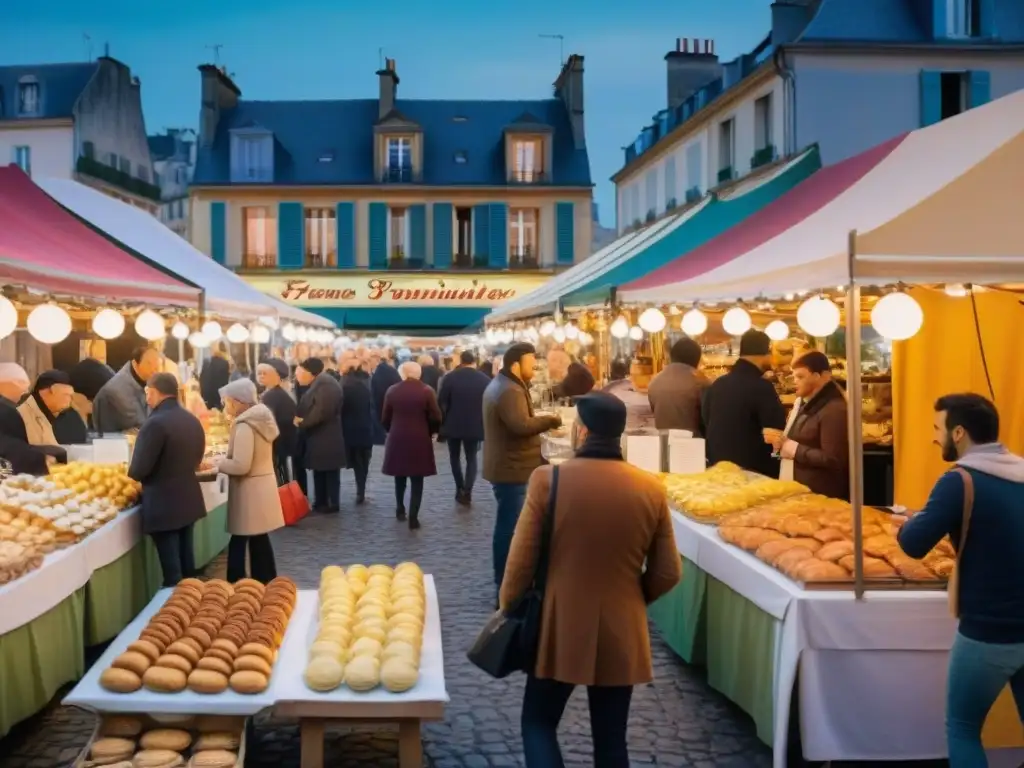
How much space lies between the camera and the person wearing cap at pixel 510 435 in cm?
734

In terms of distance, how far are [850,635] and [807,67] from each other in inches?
778

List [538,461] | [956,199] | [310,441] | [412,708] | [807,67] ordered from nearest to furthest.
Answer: [412,708]
[956,199]
[538,461]
[310,441]
[807,67]

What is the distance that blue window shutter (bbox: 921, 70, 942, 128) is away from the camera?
22.2 meters

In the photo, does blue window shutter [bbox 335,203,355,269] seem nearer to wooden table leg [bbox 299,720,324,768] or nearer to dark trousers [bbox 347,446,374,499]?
dark trousers [bbox 347,446,374,499]

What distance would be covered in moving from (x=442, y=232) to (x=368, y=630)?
96.6ft

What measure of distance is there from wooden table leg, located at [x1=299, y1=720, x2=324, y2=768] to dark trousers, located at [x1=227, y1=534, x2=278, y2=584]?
3.09m

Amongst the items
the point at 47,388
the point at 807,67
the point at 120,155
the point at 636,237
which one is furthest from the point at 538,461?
Answer: the point at 120,155

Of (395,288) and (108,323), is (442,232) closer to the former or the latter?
(395,288)

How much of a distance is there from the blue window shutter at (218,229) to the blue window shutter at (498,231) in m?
8.11

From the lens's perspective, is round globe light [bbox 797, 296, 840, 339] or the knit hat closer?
the knit hat

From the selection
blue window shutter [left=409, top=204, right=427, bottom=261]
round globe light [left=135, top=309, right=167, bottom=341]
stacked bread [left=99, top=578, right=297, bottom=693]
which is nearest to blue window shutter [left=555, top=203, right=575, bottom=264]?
blue window shutter [left=409, top=204, right=427, bottom=261]

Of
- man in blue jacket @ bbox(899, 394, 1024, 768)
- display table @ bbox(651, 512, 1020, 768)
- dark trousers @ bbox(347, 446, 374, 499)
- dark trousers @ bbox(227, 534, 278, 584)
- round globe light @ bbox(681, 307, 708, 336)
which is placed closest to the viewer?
man in blue jacket @ bbox(899, 394, 1024, 768)

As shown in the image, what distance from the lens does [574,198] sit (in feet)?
109

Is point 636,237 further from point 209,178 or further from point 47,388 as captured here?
point 209,178
